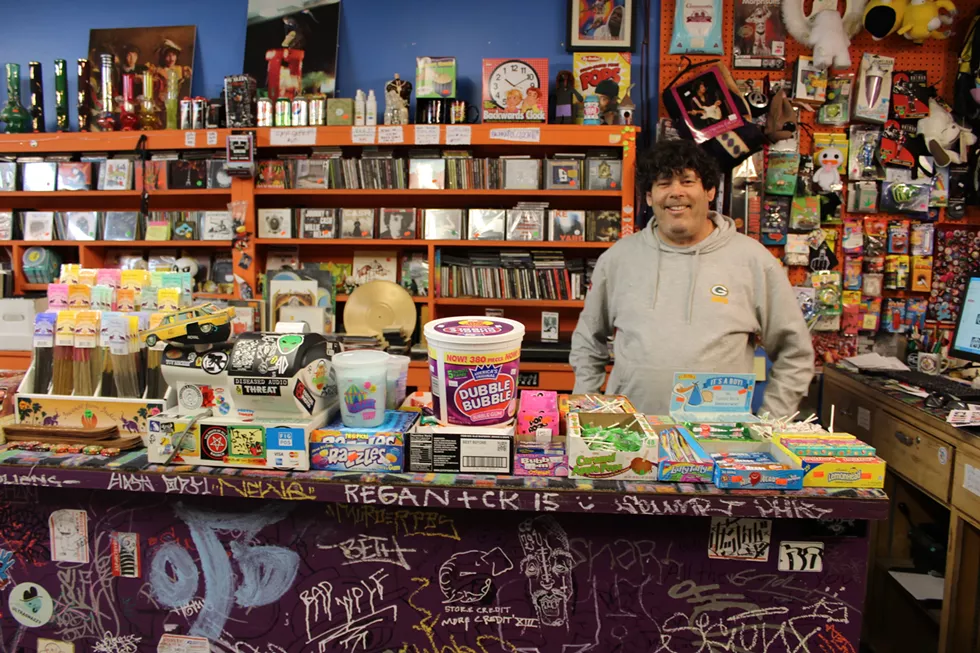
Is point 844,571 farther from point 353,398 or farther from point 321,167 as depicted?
point 321,167

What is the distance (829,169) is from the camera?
351 cm

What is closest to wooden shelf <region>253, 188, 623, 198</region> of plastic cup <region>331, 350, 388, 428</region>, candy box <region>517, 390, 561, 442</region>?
candy box <region>517, 390, 561, 442</region>

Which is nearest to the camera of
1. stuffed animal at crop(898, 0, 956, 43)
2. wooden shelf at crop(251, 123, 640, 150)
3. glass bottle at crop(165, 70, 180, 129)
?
stuffed animal at crop(898, 0, 956, 43)

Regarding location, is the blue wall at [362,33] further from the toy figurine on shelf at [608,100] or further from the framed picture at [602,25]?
the toy figurine on shelf at [608,100]

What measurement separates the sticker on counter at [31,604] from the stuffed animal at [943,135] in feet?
14.3

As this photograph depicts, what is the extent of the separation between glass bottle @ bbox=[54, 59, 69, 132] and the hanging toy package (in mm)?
3813

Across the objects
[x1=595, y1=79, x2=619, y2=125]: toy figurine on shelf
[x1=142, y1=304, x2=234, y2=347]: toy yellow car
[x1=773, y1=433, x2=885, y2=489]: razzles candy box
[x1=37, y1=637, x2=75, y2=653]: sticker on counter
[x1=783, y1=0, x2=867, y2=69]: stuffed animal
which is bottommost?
[x1=37, y1=637, x2=75, y2=653]: sticker on counter

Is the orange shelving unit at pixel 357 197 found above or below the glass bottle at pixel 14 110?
below

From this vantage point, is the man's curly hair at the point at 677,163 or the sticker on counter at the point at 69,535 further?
the man's curly hair at the point at 677,163

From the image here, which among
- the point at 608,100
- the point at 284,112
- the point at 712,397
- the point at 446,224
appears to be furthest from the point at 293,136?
the point at 712,397

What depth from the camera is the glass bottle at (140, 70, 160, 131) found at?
3.84 meters

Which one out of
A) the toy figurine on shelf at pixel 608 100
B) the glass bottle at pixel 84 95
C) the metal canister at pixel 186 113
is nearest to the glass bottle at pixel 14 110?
the glass bottle at pixel 84 95

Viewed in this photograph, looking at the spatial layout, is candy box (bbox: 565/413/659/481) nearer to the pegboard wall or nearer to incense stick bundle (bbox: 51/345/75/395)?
incense stick bundle (bbox: 51/345/75/395)

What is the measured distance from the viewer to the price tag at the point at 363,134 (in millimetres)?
3520
